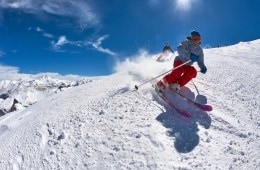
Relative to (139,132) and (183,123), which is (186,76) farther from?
(139,132)

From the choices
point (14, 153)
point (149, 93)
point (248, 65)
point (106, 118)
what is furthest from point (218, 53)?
point (14, 153)

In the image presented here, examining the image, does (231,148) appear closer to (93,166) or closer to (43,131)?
(93,166)

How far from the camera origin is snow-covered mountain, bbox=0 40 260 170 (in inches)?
316

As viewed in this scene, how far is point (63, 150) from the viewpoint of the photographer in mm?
8797

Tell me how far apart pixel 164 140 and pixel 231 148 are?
1756 millimetres

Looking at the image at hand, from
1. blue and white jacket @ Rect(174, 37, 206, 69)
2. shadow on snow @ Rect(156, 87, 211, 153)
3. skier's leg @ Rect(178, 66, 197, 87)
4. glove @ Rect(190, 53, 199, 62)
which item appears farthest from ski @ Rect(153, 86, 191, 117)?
glove @ Rect(190, 53, 199, 62)

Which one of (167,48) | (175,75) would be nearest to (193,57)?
(175,75)

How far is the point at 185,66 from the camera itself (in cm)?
1166

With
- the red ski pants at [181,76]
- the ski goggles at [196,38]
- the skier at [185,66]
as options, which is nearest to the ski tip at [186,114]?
the skier at [185,66]

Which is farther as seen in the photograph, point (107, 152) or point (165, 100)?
point (165, 100)

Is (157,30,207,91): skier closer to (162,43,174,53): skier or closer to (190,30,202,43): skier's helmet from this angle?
(190,30,202,43): skier's helmet

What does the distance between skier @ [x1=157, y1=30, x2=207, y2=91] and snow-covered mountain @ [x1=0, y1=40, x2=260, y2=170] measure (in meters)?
0.48

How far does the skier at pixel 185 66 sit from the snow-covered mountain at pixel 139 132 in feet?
1.57

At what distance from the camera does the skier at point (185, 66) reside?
11.5m
